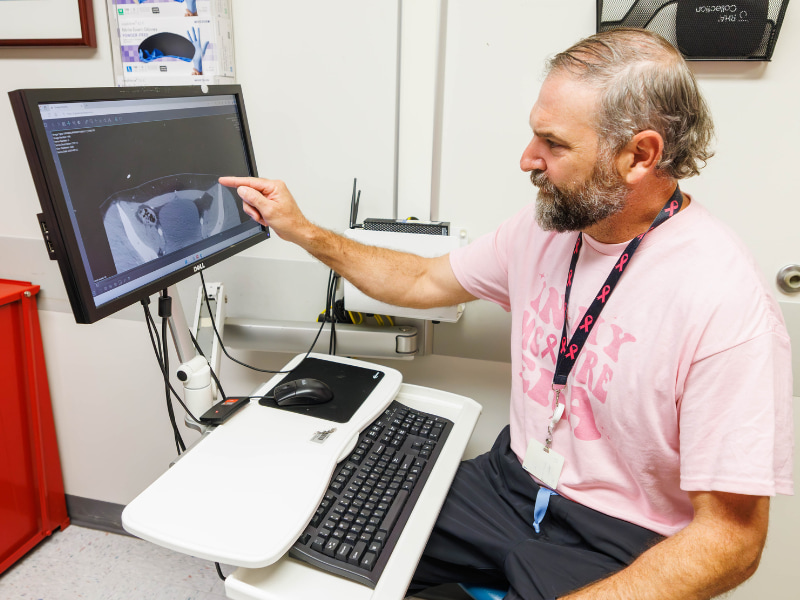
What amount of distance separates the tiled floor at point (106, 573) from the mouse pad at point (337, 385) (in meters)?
0.79

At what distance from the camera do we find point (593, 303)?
3.36 ft

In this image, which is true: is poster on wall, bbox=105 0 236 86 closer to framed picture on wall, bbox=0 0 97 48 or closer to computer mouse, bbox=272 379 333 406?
framed picture on wall, bbox=0 0 97 48

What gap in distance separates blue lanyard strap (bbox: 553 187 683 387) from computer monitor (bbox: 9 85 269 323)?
68 cm

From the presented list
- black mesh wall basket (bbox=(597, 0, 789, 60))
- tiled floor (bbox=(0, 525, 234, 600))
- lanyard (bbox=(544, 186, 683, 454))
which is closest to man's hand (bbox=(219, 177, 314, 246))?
lanyard (bbox=(544, 186, 683, 454))

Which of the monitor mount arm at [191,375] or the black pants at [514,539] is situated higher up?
the monitor mount arm at [191,375]

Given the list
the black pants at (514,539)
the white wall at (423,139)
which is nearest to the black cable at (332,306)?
the white wall at (423,139)

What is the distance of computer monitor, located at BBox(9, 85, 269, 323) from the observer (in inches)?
31.7

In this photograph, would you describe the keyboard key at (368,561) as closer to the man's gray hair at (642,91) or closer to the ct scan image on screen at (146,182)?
the ct scan image on screen at (146,182)

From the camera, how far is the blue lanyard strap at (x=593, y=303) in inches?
39.2

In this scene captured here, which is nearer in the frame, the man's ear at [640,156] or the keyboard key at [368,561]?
the keyboard key at [368,561]

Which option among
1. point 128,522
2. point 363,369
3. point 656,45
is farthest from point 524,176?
point 128,522

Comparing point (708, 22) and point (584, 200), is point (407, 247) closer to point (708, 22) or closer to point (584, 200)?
point (584, 200)

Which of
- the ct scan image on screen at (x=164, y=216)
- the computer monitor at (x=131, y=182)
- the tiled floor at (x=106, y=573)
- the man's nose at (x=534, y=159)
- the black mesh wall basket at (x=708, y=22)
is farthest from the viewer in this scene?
the tiled floor at (x=106, y=573)

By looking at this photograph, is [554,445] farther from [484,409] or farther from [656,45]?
[656,45]
